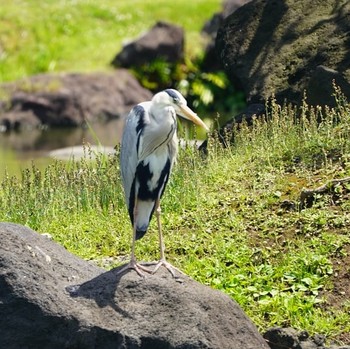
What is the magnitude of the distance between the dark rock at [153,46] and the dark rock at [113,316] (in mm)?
19809

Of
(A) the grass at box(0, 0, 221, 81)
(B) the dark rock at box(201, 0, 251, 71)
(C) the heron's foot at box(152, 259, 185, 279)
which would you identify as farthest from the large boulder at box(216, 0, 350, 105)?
(A) the grass at box(0, 0, 221, 81)

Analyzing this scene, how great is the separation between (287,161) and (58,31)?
1923cm

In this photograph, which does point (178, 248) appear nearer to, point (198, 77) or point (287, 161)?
point (287, 161)

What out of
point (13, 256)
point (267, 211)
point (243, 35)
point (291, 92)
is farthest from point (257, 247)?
point (243, 35)

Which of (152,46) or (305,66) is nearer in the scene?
(305,66)

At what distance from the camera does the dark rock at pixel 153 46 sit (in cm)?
2620

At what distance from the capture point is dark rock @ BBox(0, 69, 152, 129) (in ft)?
78.9

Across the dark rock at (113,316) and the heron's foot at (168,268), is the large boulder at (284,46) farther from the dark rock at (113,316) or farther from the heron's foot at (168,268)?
the dark rock at (113,316)

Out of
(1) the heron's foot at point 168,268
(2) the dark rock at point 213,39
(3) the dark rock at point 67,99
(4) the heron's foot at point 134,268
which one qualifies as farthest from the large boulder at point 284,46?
(2) the dark rock at point 213,39

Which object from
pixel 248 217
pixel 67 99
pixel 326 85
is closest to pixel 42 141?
pixel 67 99

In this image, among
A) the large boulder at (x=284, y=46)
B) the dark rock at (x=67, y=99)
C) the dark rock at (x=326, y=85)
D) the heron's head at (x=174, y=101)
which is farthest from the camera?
the dark rock at (x=67, y=99)

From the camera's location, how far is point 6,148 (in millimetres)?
20656

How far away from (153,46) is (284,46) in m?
14.7

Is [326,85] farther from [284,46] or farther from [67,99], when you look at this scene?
[67,99]
